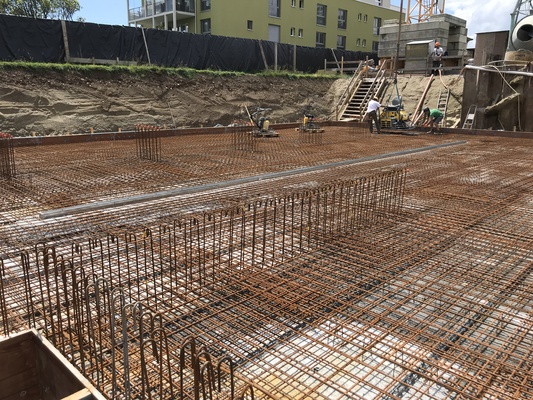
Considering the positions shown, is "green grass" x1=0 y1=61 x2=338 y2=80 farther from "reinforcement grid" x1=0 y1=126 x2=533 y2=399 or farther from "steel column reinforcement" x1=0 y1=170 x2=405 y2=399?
"steel column reinforcement" x1=0 y1=170 x2=405 y2=399

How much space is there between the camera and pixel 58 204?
17.0ft

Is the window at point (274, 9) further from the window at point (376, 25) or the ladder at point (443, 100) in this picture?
the ladder at point (443, 100)

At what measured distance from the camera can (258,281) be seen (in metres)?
3.35

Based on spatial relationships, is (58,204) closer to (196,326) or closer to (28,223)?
(28,223)

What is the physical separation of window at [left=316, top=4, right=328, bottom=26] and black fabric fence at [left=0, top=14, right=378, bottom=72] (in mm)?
10974

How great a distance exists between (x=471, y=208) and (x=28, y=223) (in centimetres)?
501

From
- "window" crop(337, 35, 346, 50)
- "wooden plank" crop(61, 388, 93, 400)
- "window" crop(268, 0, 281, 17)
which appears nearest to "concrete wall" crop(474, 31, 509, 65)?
"window" crop(268, 0, 281, 17)

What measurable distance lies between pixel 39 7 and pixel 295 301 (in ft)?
124

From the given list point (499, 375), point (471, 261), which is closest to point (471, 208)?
point (471, 261)

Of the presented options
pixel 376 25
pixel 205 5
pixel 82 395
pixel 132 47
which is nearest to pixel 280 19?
pixel 205 5

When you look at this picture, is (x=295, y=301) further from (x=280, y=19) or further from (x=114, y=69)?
(x=280, y=19)

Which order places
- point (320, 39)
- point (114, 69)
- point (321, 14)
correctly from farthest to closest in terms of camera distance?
point (320, 39) → point (321, 14) → point (114, 69)

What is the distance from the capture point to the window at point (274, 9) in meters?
29.0

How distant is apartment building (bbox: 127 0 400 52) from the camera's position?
26750 millimetres
